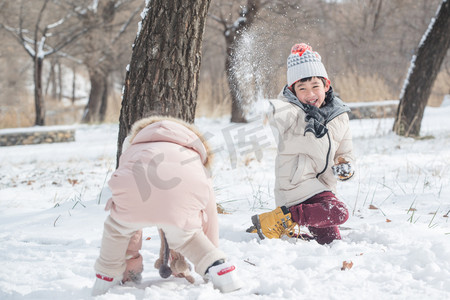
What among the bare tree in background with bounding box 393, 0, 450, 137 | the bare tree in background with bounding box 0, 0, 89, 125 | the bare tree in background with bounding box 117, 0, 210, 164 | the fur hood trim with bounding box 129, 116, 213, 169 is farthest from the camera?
the bare tree in background with bounding box 0, 0, 89, 125

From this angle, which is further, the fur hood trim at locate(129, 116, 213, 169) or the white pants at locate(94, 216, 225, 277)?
the fur hood trim at locate(129, 116, 213, 169)

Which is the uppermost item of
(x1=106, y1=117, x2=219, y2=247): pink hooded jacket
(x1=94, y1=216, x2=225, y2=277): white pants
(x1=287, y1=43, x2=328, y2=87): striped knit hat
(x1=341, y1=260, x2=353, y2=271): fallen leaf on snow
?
(x1=287, y1=43, x2=328, y2=87): striped knit hat

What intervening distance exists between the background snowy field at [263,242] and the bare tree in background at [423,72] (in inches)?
72.1

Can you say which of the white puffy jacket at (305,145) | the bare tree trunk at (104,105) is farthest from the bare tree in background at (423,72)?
the bare tree trunk at (104,105)

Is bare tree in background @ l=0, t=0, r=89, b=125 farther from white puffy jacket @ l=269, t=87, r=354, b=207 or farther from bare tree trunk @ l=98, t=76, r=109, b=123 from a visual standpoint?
white puffy jacket @ l=269, t=87, r=354, b=207

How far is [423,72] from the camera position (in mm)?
6598

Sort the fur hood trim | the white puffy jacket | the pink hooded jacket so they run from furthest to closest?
1. the white puffy jacket
2. the fur hood trim
3. the pink hooded jacket

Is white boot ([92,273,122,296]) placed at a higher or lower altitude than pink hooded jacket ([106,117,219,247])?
lower

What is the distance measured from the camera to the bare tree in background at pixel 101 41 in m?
12.1

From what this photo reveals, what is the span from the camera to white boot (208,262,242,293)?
1.75 metres

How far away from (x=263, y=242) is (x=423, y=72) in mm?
5286

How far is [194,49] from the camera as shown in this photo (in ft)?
10.2

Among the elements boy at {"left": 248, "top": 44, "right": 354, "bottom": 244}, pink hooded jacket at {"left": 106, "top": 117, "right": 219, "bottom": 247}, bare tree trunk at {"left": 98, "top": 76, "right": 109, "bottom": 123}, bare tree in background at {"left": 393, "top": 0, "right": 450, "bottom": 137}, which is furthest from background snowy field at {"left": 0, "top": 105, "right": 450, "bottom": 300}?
bare tree trunk at {"left": 98, "top": 76, "right": 109, "bottom": 123}

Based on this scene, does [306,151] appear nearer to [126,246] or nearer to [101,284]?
[126,246]
